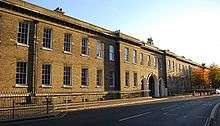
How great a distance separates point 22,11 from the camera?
30688 mm

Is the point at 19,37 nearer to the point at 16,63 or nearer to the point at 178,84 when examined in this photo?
the point at 16,63

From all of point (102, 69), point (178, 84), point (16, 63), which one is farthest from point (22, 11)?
point (178, 84)

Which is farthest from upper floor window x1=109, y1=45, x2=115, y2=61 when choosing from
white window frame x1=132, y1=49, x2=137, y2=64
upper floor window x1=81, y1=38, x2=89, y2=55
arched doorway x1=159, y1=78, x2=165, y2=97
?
arched doorway x1=159, y1=78, x2=165, y2=97

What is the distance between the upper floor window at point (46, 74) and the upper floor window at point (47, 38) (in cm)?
206

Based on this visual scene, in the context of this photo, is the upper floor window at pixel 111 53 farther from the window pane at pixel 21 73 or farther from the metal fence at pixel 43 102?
the window pane at pixel 21 73

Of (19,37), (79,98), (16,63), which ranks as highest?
(19,37)

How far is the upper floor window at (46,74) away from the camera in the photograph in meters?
32.6

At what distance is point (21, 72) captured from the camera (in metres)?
30.1

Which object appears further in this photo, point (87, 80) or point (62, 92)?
point (87, 80)

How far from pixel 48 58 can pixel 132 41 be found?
1959 cm

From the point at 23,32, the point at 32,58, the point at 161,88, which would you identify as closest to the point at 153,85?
the point at 161,88

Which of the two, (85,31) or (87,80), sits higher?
(85,31)

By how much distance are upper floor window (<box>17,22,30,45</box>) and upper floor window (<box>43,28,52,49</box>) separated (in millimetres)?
2445

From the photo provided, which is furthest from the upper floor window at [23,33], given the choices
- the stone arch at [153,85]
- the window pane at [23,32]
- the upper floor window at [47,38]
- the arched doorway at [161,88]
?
the arched doorway at [161,88]
